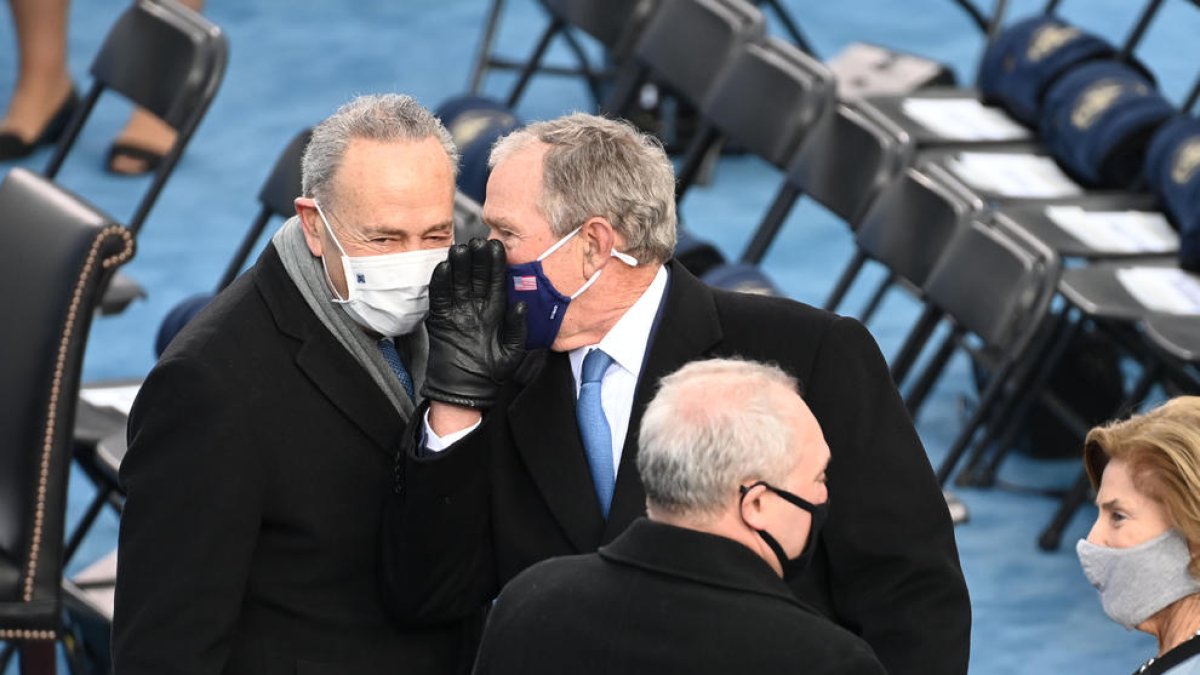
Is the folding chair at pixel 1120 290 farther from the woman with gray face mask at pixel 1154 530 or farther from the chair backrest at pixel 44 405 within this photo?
the chair backrest at pixel 44 405

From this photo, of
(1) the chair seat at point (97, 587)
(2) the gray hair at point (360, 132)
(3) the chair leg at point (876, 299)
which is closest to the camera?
(2) the gray hair at point (360, 132)

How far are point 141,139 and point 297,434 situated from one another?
5.53 meters

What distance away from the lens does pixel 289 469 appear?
9.33 feet

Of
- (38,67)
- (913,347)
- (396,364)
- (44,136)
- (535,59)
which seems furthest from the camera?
(44,136)

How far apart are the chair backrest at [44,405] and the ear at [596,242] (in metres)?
1.53

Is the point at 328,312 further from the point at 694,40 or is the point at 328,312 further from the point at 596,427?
the point at 694,40

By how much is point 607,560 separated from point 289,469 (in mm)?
646

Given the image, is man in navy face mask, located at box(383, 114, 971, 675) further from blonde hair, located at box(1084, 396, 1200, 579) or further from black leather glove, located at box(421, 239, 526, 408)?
blonde hair, located at box(1084, 396, 1200, 579)

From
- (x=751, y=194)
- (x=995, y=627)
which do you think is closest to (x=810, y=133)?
(x=995, y=627)

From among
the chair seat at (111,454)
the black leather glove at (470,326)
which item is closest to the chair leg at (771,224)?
the chair seat at (111,454)

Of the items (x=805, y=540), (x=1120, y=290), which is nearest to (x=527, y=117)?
(x=1120, y=290)

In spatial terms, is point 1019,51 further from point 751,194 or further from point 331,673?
point 331,673

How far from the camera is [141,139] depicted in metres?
8.12

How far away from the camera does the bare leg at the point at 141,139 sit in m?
8.10
